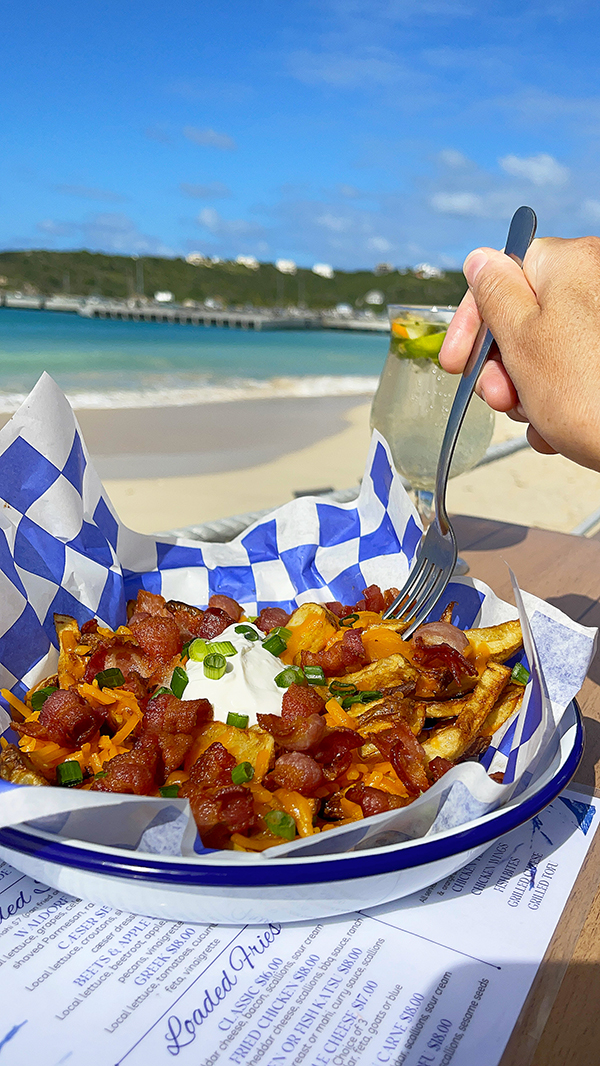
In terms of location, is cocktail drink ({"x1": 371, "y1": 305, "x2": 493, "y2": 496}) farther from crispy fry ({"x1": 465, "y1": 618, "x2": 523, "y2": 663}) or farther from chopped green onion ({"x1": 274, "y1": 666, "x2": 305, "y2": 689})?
chopped green onion ({"x1": 274, "y1": 666, "x2": 305, "y2": 689})

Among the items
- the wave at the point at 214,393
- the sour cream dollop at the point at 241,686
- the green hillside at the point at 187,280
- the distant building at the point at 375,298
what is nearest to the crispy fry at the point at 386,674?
the sour cream dollop at the point at 241,686

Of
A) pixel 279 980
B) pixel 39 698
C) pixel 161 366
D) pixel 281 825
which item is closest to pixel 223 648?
pixel 39 698

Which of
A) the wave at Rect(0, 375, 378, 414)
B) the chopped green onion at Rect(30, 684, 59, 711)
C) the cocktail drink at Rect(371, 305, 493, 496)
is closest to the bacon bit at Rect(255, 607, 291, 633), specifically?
the chopped green onion at Rect(30, 684, 59, 711)

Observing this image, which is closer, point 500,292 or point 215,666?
point 215,666

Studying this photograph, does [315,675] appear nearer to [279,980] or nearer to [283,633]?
[283,633]

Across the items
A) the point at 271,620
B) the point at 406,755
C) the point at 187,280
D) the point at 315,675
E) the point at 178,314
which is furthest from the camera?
the point at 187,280

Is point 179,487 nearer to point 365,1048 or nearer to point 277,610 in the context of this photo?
point 277,610

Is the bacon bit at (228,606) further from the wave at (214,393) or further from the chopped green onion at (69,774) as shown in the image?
the wave at (214,393)
